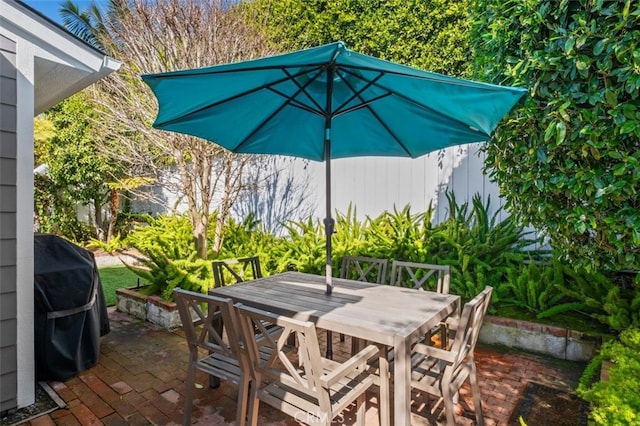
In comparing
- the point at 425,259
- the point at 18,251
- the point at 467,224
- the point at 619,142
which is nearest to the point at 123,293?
the point at 18,251

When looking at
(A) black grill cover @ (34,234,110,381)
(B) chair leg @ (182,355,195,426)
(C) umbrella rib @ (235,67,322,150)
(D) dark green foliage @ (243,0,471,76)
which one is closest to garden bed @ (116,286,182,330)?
(A) black grill cover @ (34,234,110,381)

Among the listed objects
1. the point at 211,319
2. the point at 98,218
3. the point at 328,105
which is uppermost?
the point at 328,105

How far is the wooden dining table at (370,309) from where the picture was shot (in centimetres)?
207

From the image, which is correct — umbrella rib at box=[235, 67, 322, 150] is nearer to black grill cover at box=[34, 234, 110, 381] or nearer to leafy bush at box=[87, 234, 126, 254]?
black grill cover at box=[34, 234, 110, 381]

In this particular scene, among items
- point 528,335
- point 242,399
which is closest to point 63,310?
point 242,399

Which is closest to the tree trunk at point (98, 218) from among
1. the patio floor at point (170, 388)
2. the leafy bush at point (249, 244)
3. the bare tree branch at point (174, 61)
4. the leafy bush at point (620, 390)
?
the bare tree branch at point (174, 61)

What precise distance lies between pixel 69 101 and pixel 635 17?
1096 centimetres

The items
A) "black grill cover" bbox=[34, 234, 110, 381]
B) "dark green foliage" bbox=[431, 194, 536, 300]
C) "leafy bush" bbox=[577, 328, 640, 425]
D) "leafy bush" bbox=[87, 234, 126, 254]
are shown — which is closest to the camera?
"leafy bush" bbox=[577, 328, 640, 425]

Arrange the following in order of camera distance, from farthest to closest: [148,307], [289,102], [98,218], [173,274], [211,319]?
[98,218]
[173,274]
[148,307]
[289,102]
[211,319]

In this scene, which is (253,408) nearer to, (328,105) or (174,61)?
(328,105)

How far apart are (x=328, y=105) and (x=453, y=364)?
6.61ft

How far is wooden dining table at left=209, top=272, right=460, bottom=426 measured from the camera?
2072mm

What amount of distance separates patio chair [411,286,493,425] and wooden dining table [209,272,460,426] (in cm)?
17

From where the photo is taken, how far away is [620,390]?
197 cm
